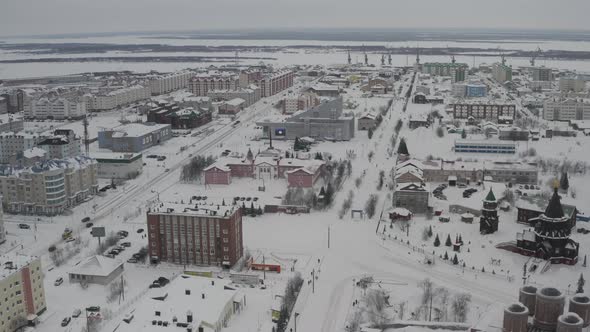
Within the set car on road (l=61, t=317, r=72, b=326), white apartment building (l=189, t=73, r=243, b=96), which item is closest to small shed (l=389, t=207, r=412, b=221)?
car on road (l=61, t=317, r=72, b=326)

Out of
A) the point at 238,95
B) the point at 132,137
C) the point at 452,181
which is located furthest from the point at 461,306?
the point at 238,95

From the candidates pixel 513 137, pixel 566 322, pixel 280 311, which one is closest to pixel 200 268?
pixel 280 311

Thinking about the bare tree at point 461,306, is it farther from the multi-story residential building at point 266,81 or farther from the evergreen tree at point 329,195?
the multi-story residential building at point 266,81

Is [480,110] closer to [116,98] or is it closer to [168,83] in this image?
[116,98]

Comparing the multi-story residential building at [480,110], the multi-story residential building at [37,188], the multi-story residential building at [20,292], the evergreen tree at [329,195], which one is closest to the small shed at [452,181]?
the evergreen tree at [329,195]

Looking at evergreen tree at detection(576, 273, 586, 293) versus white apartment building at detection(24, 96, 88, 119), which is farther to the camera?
white apartment building at detection(24, 96, 88, 119)

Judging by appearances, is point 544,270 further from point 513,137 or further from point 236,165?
point 513,137

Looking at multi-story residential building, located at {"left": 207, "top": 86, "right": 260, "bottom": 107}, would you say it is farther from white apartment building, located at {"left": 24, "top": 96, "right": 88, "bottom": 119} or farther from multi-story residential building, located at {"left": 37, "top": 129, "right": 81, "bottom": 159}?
multi-story residential building, located at {"left": 37, "top": 129, "right": 81, "bottom": 159}
